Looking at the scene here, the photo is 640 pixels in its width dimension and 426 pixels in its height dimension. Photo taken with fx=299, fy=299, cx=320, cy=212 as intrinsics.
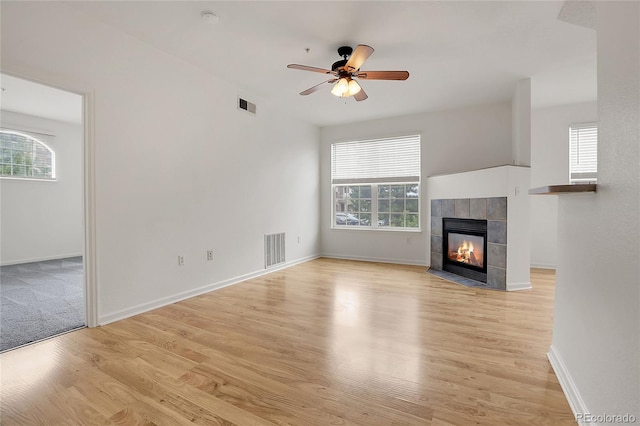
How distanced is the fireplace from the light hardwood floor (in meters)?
1.00

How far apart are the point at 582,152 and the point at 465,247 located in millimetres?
2654

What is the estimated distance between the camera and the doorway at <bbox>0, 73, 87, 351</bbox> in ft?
13.7

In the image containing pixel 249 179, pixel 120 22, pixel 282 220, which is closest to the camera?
pixel 120 22

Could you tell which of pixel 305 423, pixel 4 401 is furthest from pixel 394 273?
pixel 4 401

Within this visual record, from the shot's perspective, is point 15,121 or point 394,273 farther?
point 15,121

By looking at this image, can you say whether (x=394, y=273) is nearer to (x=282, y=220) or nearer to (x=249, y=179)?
(x=282, y=220)

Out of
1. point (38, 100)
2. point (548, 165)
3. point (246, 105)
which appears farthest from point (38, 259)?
point (548, 165)

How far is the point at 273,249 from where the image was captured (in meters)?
5.09

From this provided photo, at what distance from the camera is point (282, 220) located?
5.31 metres

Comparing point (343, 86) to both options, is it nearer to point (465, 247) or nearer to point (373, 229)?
point (465, 247)

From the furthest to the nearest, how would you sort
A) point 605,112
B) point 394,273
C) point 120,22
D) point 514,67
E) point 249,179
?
point 394,273 < point 249,179 < point 514,67 < point 120,22 < point 605,112

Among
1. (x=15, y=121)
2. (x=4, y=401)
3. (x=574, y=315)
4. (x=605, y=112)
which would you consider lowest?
(x=4, y=401)

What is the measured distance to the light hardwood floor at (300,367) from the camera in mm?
1609

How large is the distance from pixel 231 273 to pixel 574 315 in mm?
3725
